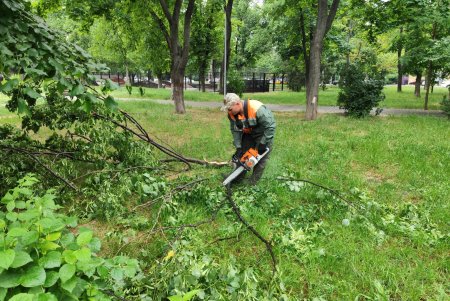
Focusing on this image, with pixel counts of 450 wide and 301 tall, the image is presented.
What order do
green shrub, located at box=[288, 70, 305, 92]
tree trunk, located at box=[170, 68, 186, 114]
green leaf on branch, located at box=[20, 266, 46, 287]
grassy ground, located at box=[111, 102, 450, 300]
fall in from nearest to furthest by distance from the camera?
green leaf on branch, located at box=[20, 266, 46, 287] → grassy ground, located at box=[111, 102, 450, 300] → tree trunk, located at box=[170, 68, 186, 114] → green shrub, located at box=[288, 70, 305, 92]

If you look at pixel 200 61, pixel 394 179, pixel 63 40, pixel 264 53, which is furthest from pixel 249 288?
pixel 264 53

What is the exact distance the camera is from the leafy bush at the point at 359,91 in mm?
11062

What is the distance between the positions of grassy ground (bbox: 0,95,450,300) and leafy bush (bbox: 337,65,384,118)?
3741 millimetres

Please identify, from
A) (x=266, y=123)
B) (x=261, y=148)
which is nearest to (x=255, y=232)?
(x=261, y=148)

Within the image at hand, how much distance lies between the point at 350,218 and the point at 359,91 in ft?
27.5

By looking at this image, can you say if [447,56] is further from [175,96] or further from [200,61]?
[200,61]

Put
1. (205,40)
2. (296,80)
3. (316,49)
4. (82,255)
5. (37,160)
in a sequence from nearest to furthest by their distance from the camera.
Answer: (82,255)
(37,160)
(316,49)
(205,40)
(296,80)

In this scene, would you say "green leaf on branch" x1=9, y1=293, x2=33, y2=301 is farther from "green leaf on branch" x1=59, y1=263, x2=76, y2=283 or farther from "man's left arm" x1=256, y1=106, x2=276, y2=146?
"man's left arm" x1=256, y1=106, x2=276, y2=146

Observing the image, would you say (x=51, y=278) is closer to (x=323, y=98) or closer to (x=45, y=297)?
(x=45, y=297)

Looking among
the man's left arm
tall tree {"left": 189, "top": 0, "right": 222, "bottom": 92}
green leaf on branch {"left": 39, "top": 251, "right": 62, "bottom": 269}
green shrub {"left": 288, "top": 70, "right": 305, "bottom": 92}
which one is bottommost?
green leaf on branch {"left": 39, "top": 251, "right": 62, "bottom": 269}

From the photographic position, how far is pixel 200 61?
81.1ft

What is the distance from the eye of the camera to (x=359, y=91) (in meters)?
11.1

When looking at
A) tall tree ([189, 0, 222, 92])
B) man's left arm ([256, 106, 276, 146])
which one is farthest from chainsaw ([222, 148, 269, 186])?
tall tree ([189, 0, 222, 92])

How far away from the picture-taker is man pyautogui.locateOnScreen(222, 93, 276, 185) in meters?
4.55
